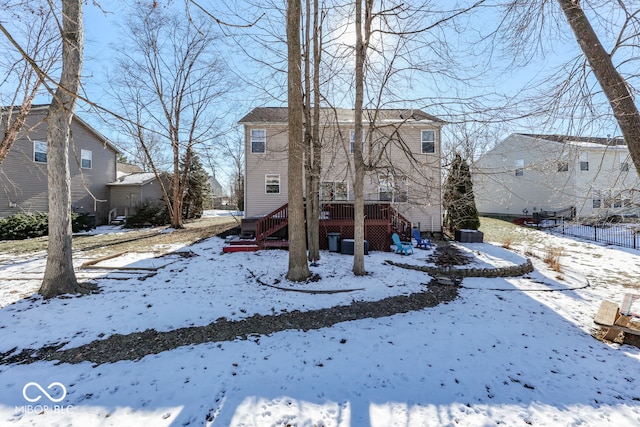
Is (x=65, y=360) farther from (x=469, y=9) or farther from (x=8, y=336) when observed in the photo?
Result: (x=469, y=9)

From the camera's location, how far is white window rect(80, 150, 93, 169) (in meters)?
17.4

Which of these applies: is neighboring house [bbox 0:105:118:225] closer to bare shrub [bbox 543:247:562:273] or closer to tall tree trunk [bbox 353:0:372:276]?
tall tree trunk [bbox 353:0:372:276]

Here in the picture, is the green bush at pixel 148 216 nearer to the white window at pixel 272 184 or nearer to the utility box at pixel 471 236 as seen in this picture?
the white window at pixel 272 184

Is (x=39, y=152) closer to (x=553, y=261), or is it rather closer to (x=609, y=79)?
(x=609, y=79)

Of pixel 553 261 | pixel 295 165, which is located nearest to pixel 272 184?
pixel 295 165

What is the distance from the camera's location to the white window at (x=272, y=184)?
539 inches

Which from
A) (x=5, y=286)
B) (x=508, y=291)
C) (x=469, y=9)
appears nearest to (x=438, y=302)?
(x=508, y=291)

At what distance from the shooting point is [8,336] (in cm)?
400

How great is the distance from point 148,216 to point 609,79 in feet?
70.2

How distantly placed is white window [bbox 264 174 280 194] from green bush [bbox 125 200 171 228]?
10028 millimetres

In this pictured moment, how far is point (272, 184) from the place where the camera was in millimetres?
13742

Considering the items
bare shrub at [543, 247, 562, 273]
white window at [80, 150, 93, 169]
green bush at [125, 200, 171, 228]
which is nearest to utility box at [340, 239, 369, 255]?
bare shrub at [543, 247, 562, 273]

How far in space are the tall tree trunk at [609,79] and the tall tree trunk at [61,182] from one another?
868 cm

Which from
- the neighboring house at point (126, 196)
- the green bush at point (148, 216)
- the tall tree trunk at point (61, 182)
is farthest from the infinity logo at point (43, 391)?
the neighboring house at point (126, 196)
